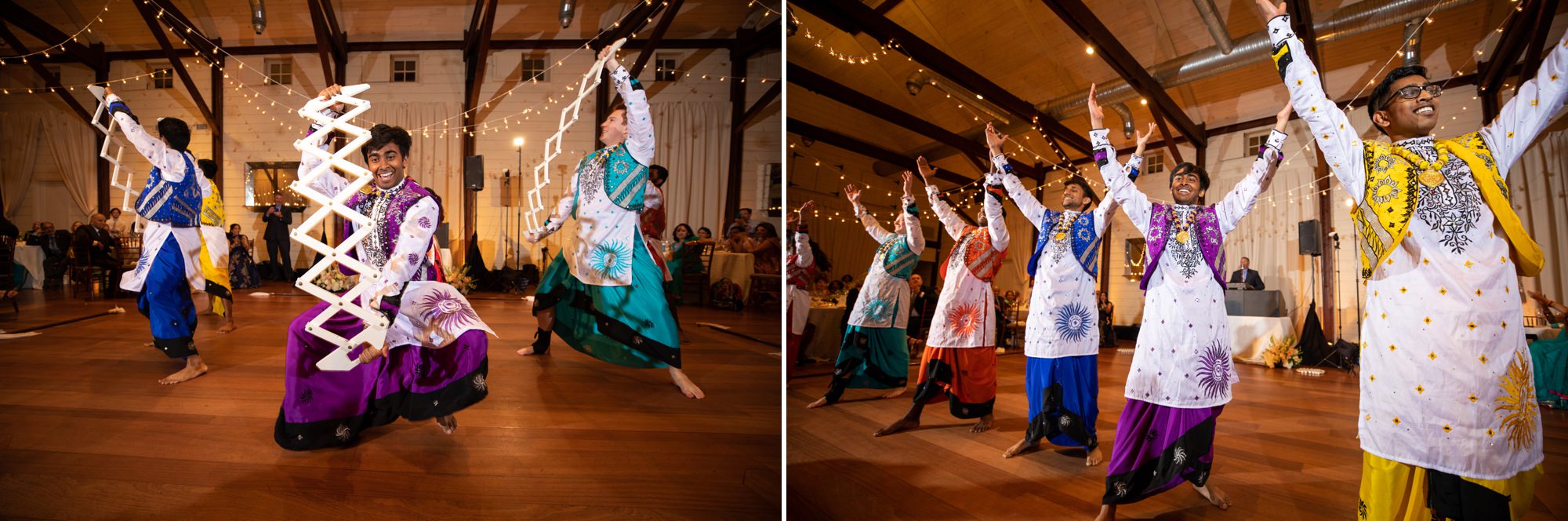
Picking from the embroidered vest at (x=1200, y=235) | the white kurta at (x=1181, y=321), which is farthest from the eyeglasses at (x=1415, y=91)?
the embroidered vest at (x=1200, y=235)

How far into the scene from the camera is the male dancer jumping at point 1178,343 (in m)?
1.68

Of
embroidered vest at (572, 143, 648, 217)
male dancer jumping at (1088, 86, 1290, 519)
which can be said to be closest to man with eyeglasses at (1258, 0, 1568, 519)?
male dancer jumping at (1088, 86, 1290, 519)

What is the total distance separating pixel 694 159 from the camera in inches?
196

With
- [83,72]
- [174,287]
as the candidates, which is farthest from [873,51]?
[174,287]

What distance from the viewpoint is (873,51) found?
2373 mm

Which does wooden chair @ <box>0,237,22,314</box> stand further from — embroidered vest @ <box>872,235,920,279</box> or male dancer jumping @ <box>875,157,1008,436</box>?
male dancer jumping @ <box>875,157,1008,436</box>

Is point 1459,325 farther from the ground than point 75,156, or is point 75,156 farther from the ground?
point 75,156

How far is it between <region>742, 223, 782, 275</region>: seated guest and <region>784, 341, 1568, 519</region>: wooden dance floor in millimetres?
1313

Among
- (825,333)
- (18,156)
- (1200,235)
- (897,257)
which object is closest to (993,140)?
(1200,235)

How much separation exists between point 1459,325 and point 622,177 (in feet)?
8.13

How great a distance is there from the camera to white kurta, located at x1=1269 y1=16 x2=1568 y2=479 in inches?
46.2

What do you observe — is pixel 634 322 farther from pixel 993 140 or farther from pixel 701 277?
pixel 701 277

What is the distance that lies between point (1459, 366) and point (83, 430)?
349cm

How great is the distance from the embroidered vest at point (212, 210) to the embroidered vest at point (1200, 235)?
12.3ft
